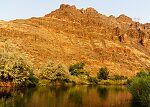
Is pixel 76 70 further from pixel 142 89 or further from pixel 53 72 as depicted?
pixel 142 89

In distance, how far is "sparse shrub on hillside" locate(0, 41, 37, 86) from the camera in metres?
58.8

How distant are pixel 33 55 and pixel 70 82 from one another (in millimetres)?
48211

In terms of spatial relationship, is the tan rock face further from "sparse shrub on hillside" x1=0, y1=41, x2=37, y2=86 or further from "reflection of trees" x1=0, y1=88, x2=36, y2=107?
"reflection of trees" x1=0, y1=88, x2=36, y2=107

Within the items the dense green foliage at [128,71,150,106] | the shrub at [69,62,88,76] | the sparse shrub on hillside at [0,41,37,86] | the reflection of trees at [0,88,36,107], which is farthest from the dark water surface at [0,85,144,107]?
the shrub at [69,62,88,76]

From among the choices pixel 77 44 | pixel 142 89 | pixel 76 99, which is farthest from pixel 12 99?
pixel 77 44

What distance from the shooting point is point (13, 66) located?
199 feet

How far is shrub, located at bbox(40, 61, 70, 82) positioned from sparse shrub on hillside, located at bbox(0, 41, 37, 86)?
60.1ft

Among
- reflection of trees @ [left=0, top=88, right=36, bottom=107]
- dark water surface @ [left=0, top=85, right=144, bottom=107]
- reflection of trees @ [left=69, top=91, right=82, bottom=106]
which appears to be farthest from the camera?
reflection of trees @ [left=69, top=91, right=82, bottom=106]

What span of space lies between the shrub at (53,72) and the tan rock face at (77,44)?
4809 cm

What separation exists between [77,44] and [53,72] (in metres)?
85.8

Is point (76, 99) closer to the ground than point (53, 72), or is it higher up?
closer to the ground

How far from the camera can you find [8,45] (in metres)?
60.8

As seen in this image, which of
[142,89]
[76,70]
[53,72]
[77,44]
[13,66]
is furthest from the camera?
[77,44]

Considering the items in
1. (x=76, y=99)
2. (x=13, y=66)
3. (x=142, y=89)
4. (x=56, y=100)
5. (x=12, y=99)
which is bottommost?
(x=76, y=99)
